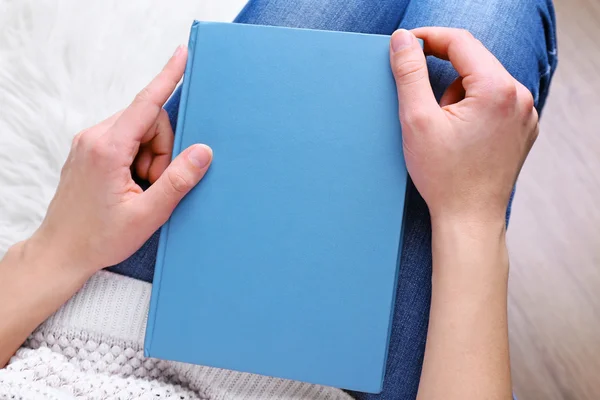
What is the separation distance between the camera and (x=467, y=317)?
0.53 m

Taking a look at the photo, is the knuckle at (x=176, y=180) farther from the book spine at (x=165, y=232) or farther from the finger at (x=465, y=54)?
the finger at (x=465, y=54)

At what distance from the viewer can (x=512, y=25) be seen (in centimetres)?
63

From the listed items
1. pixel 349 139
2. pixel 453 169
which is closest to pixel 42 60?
pixel 349 139

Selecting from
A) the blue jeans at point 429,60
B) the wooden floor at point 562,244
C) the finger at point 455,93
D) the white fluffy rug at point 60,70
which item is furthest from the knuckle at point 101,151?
the wooden floor at point 562,244

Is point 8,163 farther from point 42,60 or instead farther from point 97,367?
point 97,367

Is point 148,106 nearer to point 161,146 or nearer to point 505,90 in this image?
point 161,146

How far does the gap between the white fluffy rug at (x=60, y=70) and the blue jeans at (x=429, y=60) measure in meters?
0.22

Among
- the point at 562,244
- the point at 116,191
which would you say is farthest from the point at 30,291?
the point at 562,244

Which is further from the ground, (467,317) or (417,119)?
(417,119)

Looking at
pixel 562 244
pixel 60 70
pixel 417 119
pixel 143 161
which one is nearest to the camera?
pixel 417 119

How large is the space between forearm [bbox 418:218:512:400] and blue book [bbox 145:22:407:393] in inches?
1.9

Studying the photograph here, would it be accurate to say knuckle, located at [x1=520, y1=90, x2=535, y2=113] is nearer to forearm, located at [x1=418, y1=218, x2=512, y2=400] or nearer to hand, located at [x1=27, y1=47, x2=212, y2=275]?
forearm, located at [x1=418, y1=218, x2=512, y2=400]

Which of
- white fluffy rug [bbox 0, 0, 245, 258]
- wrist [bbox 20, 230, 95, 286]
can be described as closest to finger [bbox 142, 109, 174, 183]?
wrist [bbox 20, 230, 95, 286]

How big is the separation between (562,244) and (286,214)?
0.73m
